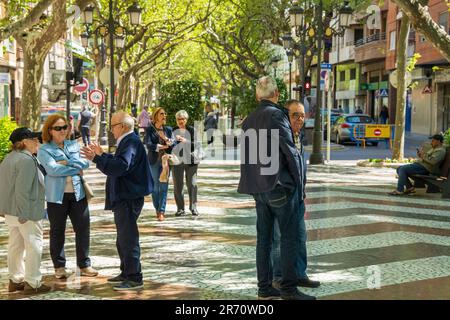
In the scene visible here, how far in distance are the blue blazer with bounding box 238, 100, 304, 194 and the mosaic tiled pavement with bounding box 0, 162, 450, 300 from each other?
1094 mm

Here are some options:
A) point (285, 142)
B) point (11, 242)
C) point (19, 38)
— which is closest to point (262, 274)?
point (285, 142)

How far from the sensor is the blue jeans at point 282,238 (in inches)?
246

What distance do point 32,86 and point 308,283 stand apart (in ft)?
33.7

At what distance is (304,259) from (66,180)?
2606 millimetres

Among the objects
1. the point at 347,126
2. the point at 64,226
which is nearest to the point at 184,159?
the point at 64,226

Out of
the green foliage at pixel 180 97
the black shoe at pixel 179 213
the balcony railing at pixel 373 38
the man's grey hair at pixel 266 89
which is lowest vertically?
the black shoe at pixel 179 213

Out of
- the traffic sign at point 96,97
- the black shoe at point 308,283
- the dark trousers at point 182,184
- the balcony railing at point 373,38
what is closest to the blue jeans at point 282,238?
the black shoe at point 308,283

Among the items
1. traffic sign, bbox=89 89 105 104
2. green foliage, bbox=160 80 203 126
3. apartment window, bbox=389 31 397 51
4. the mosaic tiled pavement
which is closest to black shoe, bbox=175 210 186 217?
the mosaic tiled pavement

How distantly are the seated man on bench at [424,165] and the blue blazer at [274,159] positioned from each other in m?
7.82

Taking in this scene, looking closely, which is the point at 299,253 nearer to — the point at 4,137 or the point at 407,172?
the point at 407,172

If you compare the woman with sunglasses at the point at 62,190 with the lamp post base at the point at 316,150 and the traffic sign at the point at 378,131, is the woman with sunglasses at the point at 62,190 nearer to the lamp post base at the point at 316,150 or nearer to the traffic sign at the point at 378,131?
the lamp post base at the point at 316,150

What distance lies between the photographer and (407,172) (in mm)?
13797

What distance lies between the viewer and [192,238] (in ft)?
30.9
